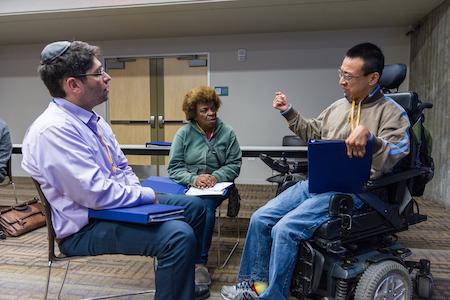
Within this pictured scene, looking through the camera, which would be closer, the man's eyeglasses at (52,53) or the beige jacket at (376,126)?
the man's eyeglasses at (52,53)

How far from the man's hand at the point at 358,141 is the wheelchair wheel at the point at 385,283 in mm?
511

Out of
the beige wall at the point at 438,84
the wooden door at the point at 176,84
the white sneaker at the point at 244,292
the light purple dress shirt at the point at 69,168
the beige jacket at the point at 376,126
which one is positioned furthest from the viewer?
the wooden door at the point at 176,84

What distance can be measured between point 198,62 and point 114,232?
463 centimetres

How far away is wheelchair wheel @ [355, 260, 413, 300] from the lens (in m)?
1.49

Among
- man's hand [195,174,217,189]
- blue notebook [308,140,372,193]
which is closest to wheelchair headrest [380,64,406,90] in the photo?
blue notebook [308,140,372,193]

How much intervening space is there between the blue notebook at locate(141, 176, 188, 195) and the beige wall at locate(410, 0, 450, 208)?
3.24 m

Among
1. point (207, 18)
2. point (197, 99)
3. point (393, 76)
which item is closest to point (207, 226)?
point (197, 99)

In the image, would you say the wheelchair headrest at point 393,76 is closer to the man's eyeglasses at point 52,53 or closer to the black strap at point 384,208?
the black strap at point 384,208

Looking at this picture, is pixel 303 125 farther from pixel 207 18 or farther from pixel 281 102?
pixel 207 18

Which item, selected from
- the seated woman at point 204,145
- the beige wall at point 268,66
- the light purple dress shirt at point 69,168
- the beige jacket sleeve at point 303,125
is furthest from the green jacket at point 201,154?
the beige wall at point 268,66

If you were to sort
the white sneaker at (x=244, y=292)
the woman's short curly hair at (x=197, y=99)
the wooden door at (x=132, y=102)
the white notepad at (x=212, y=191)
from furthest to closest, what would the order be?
the wooden door at (x=132, y=102) → the woman's short curly hair at (x=197, y=99) → the white notepad at (x=212, y=191) → the white sneaker at (x=244, y=292)

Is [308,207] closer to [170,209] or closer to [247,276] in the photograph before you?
[247,276]

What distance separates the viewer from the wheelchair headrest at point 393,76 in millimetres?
1979

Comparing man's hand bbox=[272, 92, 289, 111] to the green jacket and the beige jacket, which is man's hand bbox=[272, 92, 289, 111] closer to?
the beige jacket
